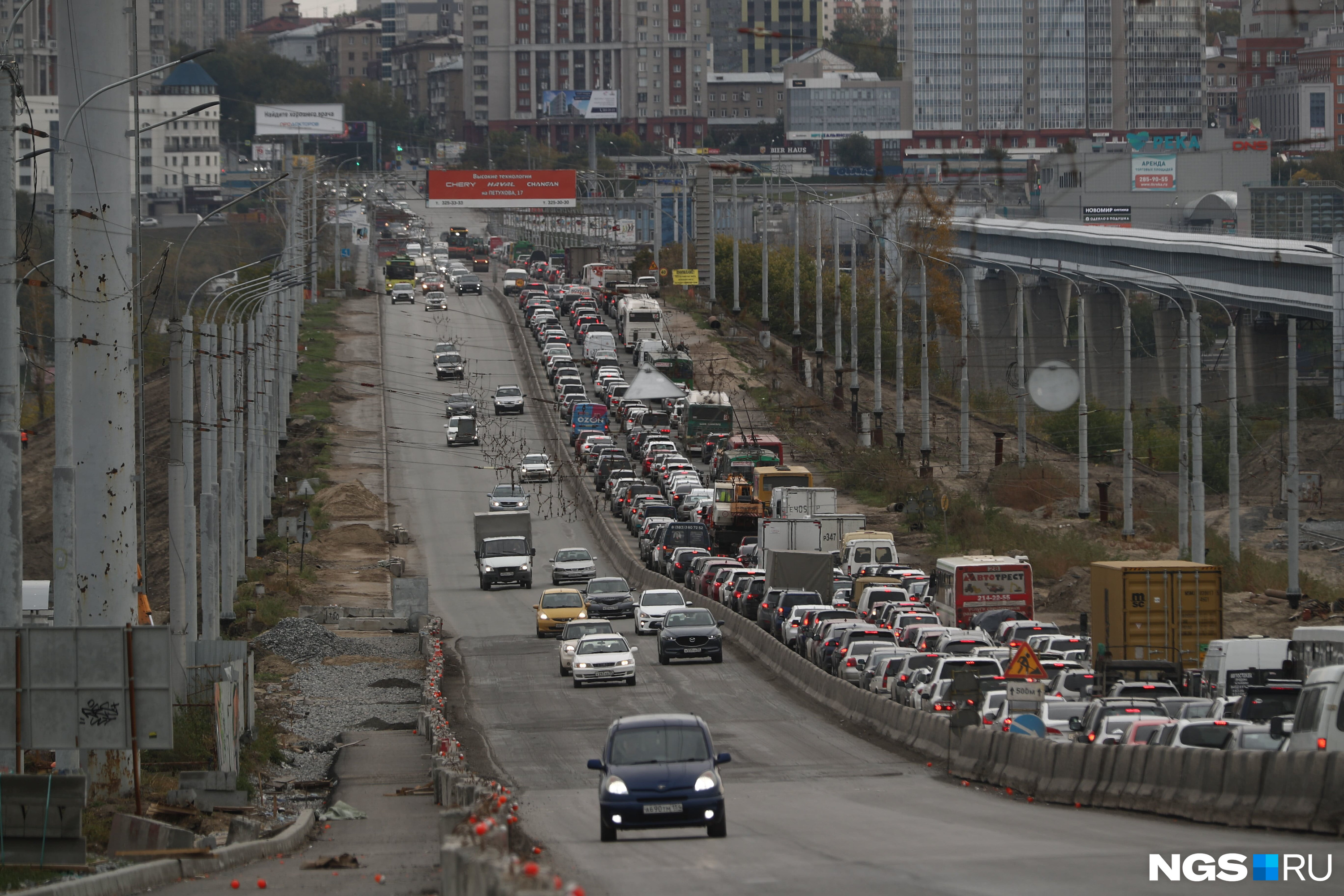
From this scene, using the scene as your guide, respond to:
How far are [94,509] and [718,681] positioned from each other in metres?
17.0

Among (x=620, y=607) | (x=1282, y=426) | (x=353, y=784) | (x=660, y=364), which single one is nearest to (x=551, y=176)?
(x=660, y=364)

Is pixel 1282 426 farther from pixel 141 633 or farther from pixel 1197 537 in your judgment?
pixel 141 633

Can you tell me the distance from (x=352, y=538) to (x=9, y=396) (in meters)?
47.6

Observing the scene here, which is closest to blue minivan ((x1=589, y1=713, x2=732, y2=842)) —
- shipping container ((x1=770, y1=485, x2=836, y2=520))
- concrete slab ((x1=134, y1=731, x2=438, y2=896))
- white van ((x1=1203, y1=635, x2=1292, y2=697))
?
concrete slab ((x1=134, y1=731, x2=438, y2=896))

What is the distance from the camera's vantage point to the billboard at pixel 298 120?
178875 mm

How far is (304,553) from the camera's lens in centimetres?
6488

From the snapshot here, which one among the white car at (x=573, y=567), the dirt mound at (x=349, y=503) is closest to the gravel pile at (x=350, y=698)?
the white car at (x=573, y=567)

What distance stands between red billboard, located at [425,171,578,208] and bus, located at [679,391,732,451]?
4237cm

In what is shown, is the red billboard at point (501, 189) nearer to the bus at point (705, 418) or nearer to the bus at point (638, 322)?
the bus at point (638, 322)

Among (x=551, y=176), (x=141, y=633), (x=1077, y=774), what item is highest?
(x=551, y=176)

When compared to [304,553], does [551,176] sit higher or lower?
higher

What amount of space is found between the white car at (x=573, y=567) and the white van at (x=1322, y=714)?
37.4m

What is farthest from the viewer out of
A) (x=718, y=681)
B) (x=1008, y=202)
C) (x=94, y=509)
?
(x=1008, y=202)

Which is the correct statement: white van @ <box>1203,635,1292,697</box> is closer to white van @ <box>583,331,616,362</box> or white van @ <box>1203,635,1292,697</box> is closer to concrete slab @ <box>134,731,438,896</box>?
concrete slab @ <box>134,731,438,896</box>
